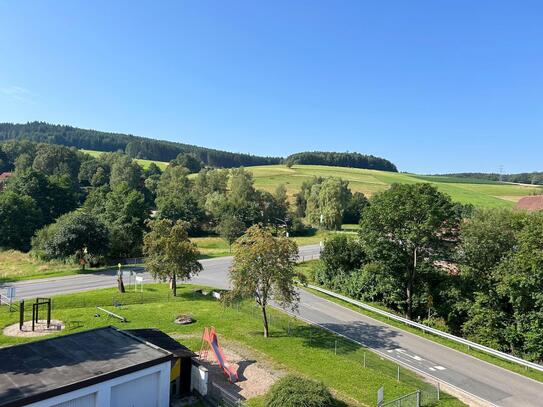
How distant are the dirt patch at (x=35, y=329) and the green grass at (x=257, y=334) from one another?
645 mm

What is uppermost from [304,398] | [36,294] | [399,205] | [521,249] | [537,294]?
[399,205]

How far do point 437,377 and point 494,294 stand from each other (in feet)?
32.7

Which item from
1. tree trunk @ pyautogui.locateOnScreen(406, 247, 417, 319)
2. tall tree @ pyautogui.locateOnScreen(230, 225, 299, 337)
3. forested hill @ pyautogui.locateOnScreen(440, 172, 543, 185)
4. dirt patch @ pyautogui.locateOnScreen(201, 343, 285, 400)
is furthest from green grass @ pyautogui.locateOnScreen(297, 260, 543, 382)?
forested hill @ pyautogui.locateOnScreen(440, 172, 543, 185)

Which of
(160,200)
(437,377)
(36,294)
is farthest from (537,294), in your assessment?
(160,200)

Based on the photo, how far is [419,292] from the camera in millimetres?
33125

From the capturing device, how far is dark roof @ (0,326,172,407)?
1308 cm

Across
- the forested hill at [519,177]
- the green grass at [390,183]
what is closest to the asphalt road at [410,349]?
the green grass at [390,183]

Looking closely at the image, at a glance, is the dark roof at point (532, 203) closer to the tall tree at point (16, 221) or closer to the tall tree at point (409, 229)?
the tall tree at point (409, 229)

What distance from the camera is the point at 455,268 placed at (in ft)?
104

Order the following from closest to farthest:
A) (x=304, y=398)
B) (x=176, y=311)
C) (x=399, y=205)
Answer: (x=304, y=398), (x=176, y=311), (x=399, y=205)

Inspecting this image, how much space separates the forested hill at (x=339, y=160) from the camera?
182000 millimetres

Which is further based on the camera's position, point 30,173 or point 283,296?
point 30,173

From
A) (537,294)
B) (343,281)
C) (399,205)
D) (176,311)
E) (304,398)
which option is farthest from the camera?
(343,281)

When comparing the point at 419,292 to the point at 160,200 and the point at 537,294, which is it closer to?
the point at 537,294
